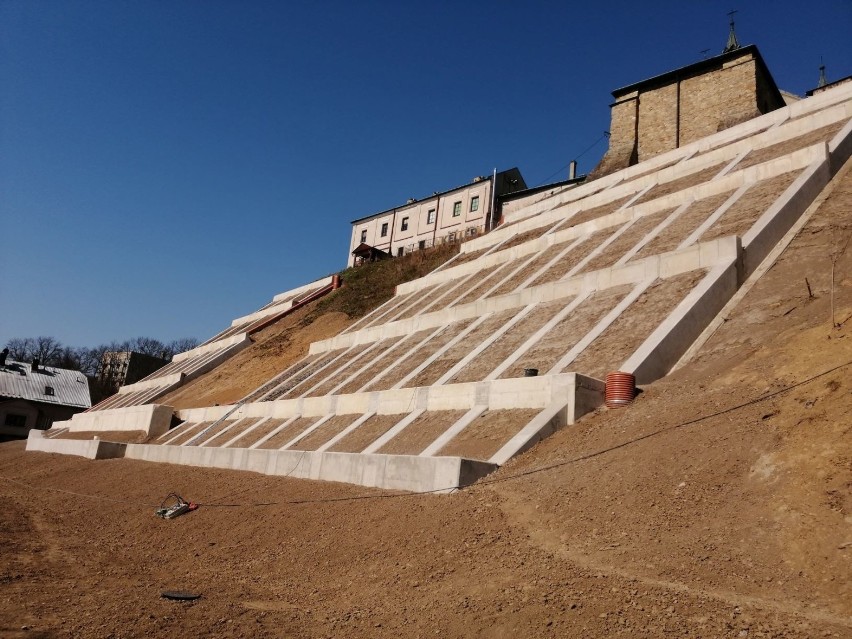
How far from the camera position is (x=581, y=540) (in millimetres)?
6281

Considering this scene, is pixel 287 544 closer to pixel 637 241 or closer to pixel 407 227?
pixel 637 241

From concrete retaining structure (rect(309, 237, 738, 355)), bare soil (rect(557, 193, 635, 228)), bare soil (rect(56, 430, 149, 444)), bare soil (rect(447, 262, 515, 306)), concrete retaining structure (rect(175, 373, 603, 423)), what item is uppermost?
bare soil (rect(557, 193, 635, 228))

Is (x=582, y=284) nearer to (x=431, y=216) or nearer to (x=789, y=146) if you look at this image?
(x=789, y=146)

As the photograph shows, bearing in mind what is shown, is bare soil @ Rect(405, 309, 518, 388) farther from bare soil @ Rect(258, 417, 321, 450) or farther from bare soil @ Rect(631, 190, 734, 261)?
bare soil @ Rect(631, 190, 734, 261)

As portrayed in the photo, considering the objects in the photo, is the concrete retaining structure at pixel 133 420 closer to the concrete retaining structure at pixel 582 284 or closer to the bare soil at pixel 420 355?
the concrete retaining structure at pixel 582 284

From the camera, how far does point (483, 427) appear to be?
10.9 metres

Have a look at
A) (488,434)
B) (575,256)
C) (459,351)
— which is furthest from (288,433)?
(575,256)

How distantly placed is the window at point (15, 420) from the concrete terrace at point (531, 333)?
3031cm

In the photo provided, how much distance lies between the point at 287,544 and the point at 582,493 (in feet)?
13.6

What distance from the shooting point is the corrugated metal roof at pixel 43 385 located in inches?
2057

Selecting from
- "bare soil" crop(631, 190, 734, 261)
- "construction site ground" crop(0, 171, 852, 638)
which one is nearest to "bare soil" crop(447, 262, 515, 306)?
"bare soil" crop(631, 190, 734, 261)

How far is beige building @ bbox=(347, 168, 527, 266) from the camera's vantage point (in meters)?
48.6

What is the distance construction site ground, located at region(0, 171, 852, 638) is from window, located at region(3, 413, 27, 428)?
155 feet

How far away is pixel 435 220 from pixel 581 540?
154ft
